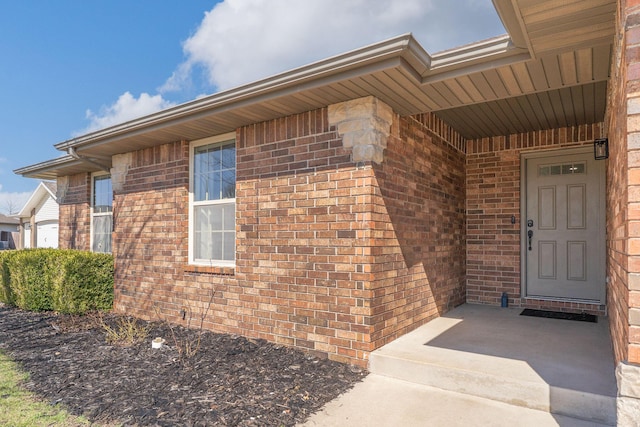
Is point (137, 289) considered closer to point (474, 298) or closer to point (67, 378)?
point (67, 378)

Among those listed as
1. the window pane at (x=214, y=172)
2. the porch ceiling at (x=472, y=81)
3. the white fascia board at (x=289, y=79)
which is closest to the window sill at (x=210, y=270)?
the window pane at (x=214, y=172)

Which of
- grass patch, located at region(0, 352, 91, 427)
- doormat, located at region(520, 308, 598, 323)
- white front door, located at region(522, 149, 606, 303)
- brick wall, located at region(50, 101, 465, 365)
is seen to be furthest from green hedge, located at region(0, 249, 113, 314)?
white front door, located at region(522, 149, 606, 303)

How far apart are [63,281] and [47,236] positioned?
9323mm

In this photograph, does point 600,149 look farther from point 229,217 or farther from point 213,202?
point 213,202

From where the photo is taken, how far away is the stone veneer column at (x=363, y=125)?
3.63 meters

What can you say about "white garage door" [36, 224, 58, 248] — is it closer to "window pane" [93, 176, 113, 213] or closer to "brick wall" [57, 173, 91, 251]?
"brick wall" [57, 173, 91, 251]

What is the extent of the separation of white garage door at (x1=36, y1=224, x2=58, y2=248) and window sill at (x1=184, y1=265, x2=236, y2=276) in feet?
34.5

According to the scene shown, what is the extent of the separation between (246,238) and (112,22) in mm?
9136

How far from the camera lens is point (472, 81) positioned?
11.0ft

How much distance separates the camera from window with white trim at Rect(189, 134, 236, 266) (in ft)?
16.5

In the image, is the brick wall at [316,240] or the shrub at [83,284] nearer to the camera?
the brick wall at [316,240]

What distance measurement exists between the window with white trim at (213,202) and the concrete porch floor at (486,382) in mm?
2504

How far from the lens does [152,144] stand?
18.5ft

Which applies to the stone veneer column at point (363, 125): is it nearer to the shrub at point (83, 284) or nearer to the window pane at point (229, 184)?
the window pane at point (229, 184)
